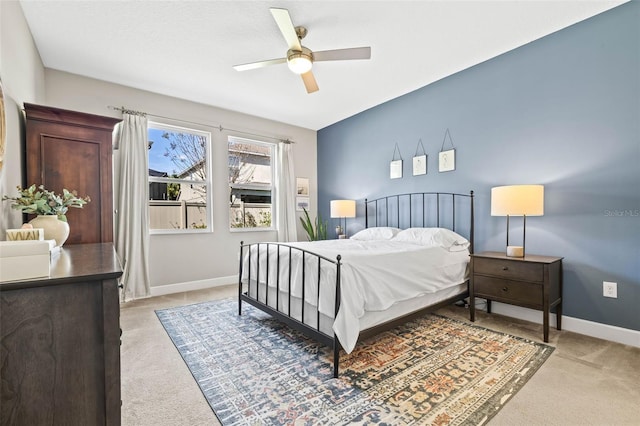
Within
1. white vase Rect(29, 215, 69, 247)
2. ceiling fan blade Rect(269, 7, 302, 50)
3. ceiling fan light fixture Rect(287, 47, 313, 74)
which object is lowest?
white vase Rect(29, 215, 69, 247)

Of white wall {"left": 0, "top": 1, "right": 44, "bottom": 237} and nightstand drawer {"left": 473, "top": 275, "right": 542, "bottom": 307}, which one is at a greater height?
white wall {"left": 0, "top": 1, "right": 44, "bottom": 237}

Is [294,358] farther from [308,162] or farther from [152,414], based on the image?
[308,162]

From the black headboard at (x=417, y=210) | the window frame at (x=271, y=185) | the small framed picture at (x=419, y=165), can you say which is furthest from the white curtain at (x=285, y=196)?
the small framed picture at (x=419, y=165)

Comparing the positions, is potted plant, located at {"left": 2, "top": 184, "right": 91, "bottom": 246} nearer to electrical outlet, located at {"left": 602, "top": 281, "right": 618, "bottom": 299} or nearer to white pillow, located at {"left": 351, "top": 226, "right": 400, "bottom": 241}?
white pillow, located at {"left": 351, "top": 226, "right": 400, "bottom": 241}

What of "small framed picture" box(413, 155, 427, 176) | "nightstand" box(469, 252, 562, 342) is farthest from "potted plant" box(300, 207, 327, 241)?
"nightstand" box(469, 252, 562, 342)

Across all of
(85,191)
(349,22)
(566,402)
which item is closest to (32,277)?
(85,191)

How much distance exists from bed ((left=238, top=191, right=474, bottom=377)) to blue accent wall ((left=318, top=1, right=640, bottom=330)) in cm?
46

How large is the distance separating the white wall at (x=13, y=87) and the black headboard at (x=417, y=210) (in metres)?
4.00

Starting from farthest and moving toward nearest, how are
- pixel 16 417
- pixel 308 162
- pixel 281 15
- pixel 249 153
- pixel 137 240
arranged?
pixel 308 162, pixel 249 153, pixel 137 240, pixel 281 15, pixel 16 417

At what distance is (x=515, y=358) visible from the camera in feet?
7.16

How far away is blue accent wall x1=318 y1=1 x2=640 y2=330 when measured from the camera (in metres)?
2.42

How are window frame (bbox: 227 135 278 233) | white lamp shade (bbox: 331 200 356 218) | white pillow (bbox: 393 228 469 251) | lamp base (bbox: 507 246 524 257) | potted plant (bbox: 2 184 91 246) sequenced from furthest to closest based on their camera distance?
window frame (bbox: 227 135 278 233) → white lamp shade (bbox: 331 200 356 218) → white pillow (bbox: 393 228 469 251) → lamp base (bbox: 507 246 524 257) → potted plant (bbox: 2 184 91 246)

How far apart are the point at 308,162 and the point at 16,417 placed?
204 inches

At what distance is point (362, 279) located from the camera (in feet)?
6.99
